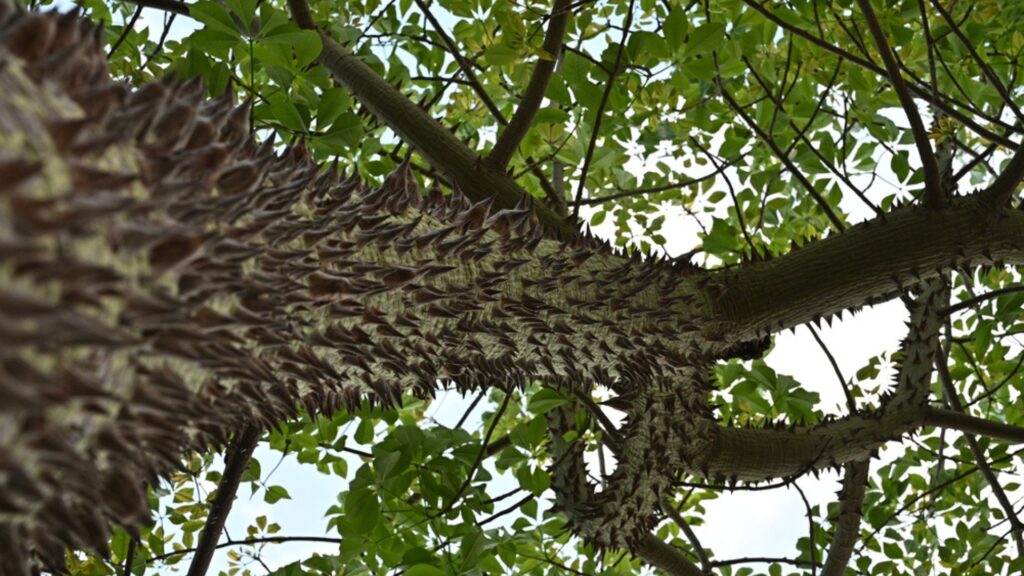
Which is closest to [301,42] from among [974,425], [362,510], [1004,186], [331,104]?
[331,104]

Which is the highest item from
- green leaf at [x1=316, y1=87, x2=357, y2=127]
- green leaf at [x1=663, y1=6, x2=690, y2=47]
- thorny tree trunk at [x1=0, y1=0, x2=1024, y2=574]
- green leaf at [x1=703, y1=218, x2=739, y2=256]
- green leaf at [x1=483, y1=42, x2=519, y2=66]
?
green leaf at [x1=663, y1=6, x2=690, y2=47]

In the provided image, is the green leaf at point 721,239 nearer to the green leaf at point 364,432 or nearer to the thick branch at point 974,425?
the thick branch at point 974,425

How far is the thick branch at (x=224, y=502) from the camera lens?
2633mm

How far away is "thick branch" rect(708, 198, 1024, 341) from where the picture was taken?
253 centimetres

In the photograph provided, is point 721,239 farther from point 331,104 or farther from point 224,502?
point 224,502

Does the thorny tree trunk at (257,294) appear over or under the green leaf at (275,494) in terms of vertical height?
under

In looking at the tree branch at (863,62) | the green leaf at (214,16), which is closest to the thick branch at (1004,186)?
the tree branch at (863,62)

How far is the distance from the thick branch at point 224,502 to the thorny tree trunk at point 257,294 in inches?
34.4

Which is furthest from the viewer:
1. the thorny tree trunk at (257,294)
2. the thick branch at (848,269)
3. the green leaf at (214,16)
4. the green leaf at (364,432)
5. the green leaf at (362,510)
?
the green leaf at (364,432)

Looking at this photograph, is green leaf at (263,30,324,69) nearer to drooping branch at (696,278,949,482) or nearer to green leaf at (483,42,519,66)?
green leaf at (483,42,519,66)

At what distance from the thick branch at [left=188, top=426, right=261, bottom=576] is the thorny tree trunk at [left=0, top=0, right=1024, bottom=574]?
87 centimetres

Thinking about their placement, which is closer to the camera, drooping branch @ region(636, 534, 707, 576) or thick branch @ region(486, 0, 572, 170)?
thick branch @ region(486, 0, 572, 170)

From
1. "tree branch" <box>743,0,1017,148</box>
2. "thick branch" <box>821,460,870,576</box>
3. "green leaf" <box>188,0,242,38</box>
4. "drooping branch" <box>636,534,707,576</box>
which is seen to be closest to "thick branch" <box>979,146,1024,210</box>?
"tree branch" <box>743,0,1017,148</box>

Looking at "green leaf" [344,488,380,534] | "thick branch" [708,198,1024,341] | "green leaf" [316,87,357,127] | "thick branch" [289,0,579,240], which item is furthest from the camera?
"green leaf" [344,488,380,534]
